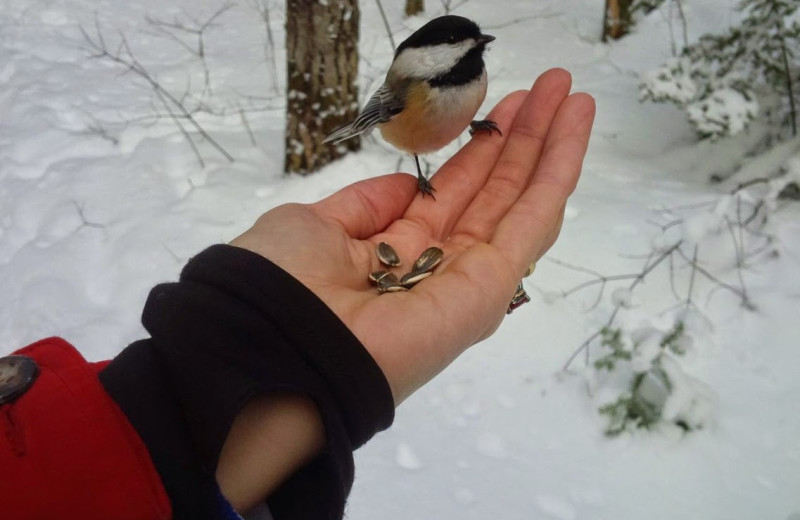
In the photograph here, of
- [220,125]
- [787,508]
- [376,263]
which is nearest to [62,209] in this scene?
[220,125]

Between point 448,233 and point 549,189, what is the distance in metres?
0.30

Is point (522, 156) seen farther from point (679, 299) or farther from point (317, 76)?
point (317, 76)

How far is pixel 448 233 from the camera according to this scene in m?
1.58

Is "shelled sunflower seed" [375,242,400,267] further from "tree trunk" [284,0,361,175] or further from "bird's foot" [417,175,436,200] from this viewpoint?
"tree trunk" [284,0,361,175]

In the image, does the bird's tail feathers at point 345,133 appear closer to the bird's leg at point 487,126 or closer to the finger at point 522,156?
the bird's leg at point 487,126

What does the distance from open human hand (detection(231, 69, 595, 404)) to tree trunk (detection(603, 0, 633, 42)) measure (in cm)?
255

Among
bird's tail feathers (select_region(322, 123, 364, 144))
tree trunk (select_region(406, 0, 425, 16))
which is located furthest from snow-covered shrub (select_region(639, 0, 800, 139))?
tree trunk (select_region(406, 0, 425, 16))

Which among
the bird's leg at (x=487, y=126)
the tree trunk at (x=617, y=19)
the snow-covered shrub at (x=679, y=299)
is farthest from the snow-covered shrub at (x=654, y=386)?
the tree trunk at (x=617, y=19)

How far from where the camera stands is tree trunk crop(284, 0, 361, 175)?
8.50 feet

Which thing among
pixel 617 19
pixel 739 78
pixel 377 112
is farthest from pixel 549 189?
pixel 617 19

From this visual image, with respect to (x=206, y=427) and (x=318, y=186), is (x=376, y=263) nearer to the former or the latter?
(x=206, y=427)

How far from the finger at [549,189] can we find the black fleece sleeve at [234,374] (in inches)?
19.9

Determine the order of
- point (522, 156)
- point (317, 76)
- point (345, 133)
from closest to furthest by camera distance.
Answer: point (522, 156), point (345, 133), point (317, 76)

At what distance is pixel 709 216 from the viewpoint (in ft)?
6.95
